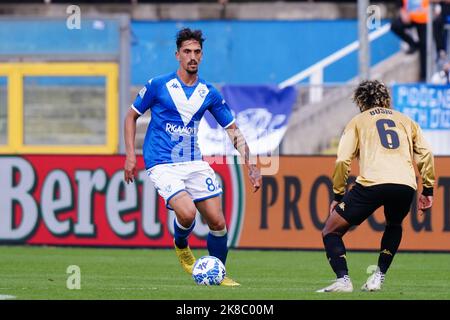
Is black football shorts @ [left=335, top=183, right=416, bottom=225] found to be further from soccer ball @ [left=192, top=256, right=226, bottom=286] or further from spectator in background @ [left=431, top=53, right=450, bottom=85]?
spectator in background @ [left=431, top=53, right=450, bottom=85]

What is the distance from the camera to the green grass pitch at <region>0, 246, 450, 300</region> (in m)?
12.4

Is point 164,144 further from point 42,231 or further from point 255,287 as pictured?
point 42,231

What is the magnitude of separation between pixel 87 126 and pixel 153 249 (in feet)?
13.9

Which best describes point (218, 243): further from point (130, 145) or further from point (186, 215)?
point (130, 145)

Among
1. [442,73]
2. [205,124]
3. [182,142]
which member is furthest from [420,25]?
[182,142]

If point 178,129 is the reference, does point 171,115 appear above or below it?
above

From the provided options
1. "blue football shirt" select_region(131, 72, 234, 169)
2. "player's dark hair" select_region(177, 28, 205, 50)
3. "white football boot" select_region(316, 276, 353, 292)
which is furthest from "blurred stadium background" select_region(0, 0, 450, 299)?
"player's dark hair" select_region(177, 28, 205, 50)

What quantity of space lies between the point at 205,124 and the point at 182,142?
883 centimetres

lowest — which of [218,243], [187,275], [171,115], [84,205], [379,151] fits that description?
[187,275]

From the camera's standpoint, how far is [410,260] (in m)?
18.2

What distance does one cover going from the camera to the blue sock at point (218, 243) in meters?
14.1

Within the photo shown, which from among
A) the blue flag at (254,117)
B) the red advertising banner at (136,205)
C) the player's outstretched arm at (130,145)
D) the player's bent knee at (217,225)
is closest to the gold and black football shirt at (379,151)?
the player's bent knee at (217,225)

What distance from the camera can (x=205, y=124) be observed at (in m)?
22.8
